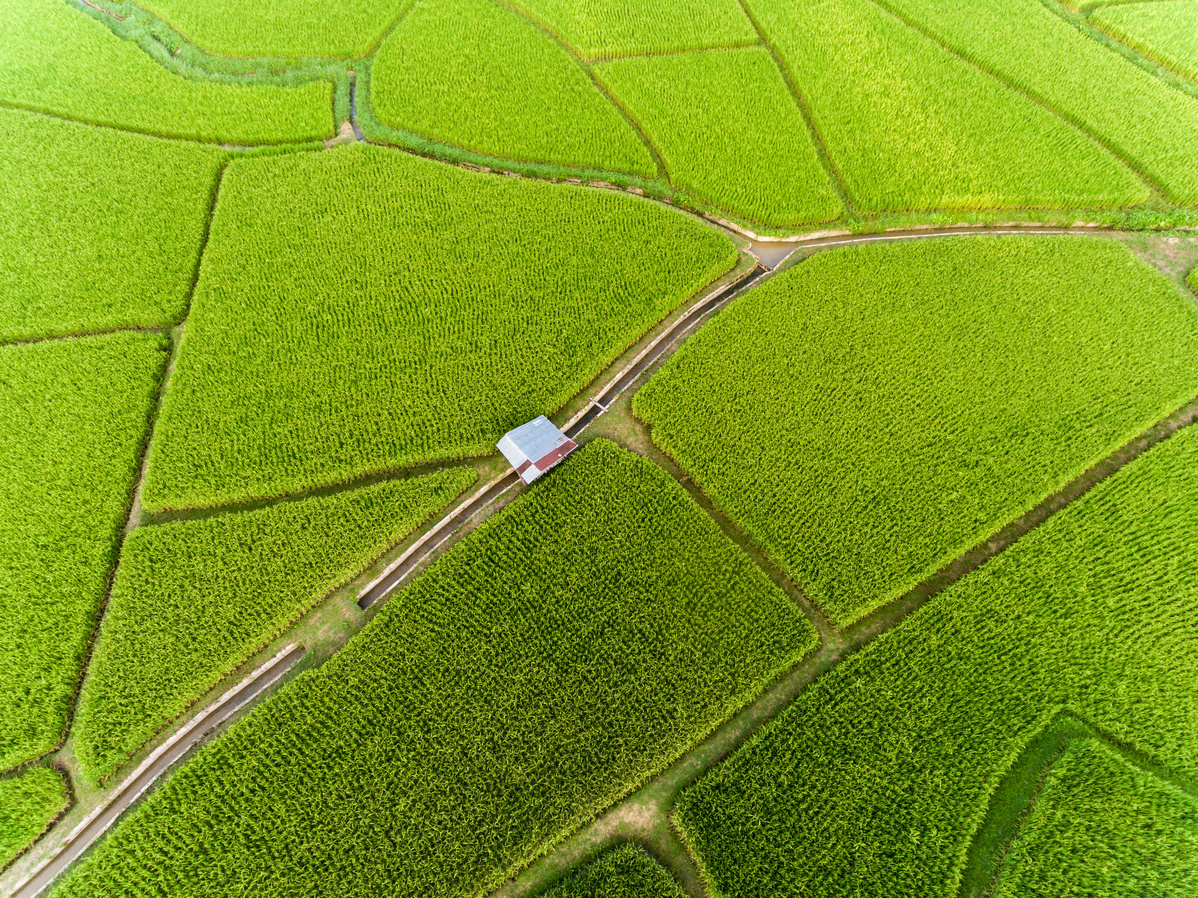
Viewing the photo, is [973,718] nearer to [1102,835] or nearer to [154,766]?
[1102,835]

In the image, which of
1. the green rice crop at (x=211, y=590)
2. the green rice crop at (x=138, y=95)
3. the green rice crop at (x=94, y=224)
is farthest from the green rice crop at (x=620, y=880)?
the green rice crop at (x=138, y=95)

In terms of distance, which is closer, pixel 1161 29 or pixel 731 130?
pixel 731 130

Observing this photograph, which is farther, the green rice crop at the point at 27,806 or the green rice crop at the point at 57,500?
the green rice crop at the point at 57,500

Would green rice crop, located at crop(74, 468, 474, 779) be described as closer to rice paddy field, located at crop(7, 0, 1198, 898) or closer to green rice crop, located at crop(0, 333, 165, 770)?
rice paddy field, located at crop(7, 0, 1198, 898)

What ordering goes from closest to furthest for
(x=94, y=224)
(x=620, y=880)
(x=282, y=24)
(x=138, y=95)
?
1. (x=620, y=880)
2. (x=94, y=224)
3. (x=138, y=95)
4. (x=282, y=24)

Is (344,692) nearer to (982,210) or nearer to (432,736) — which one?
(432,736)

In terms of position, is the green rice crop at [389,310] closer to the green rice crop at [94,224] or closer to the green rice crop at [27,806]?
the green rice crop at [94,224]

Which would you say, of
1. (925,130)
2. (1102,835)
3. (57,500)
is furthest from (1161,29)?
(57,500)

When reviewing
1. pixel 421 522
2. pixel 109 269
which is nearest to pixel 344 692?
pixel 421 522
